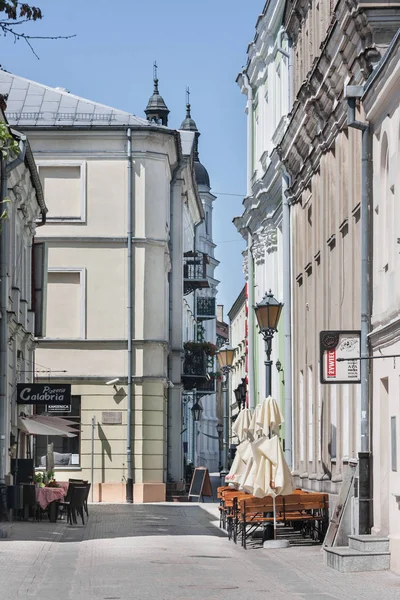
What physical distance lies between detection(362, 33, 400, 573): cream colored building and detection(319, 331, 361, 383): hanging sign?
276 millimetres

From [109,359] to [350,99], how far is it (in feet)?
77.4

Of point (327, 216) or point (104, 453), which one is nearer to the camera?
point (327, 216)

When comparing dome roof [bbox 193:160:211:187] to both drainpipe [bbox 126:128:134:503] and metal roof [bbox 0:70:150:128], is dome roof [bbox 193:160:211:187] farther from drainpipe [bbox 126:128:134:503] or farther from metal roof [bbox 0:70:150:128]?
drainpipe [bbox 126:128:134:503]

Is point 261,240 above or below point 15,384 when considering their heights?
above

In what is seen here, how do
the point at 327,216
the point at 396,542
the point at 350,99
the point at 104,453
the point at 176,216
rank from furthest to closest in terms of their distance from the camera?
the point at 176,216 → the point at 104,453 → the point at 327,216 → the point at 350,99 → the point at 396,542

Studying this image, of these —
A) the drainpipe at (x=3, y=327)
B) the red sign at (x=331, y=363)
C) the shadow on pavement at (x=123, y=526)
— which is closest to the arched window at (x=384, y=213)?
the red sign at (x=331, y=363)

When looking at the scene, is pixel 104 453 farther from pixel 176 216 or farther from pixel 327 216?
pixel 327 216

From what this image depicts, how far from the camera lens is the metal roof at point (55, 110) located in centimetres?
4475

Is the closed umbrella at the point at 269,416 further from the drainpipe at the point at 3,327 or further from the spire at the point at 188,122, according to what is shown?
the spire at the point at 188,122

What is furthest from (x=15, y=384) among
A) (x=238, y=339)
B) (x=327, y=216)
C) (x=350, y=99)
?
(x=238, y=339)

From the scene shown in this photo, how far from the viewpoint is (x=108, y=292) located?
43906 millimetres

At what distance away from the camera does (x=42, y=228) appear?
43.9 meters

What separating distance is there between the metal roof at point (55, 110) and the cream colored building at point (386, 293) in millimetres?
24751

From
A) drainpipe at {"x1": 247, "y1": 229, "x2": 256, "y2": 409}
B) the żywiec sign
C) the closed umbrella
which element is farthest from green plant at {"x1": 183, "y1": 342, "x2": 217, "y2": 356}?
the closed umbrella
